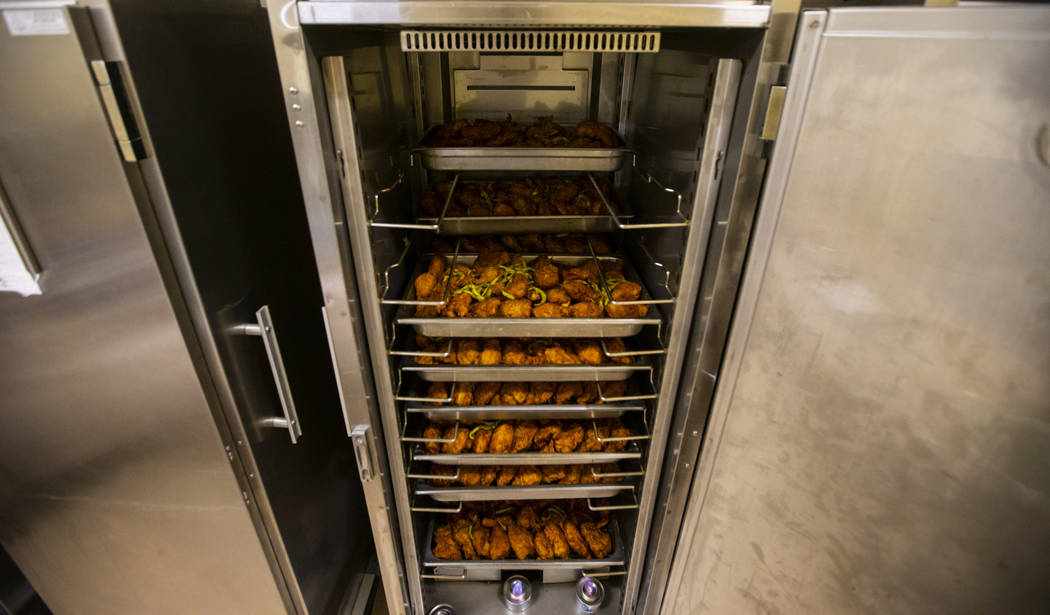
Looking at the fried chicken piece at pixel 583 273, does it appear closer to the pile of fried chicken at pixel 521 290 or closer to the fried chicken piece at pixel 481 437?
the pile of fried chicken at pixel 521 290

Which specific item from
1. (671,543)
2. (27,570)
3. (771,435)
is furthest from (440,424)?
(27,570)

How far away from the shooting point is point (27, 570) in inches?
56.6

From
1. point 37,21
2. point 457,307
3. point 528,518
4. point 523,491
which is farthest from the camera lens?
point 528,518

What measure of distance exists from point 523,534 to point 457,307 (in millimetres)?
991

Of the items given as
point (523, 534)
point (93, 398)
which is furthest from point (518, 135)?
point (523, 534)

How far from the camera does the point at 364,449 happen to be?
1396 mm

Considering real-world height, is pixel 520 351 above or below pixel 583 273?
below

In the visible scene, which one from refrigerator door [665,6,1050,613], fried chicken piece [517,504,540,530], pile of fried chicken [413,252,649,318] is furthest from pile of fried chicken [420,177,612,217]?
fried chicken piece [517,504,540,530]

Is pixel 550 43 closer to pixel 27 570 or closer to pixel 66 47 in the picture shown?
pixel 66 47

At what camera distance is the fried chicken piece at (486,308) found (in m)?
1.48

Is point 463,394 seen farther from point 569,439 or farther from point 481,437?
point 569,439

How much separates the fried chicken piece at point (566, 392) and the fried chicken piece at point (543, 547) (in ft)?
2.02

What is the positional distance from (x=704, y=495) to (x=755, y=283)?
2.12 feet

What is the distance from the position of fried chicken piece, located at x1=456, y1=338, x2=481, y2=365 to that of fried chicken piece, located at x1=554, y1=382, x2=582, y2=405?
0.31 metres
